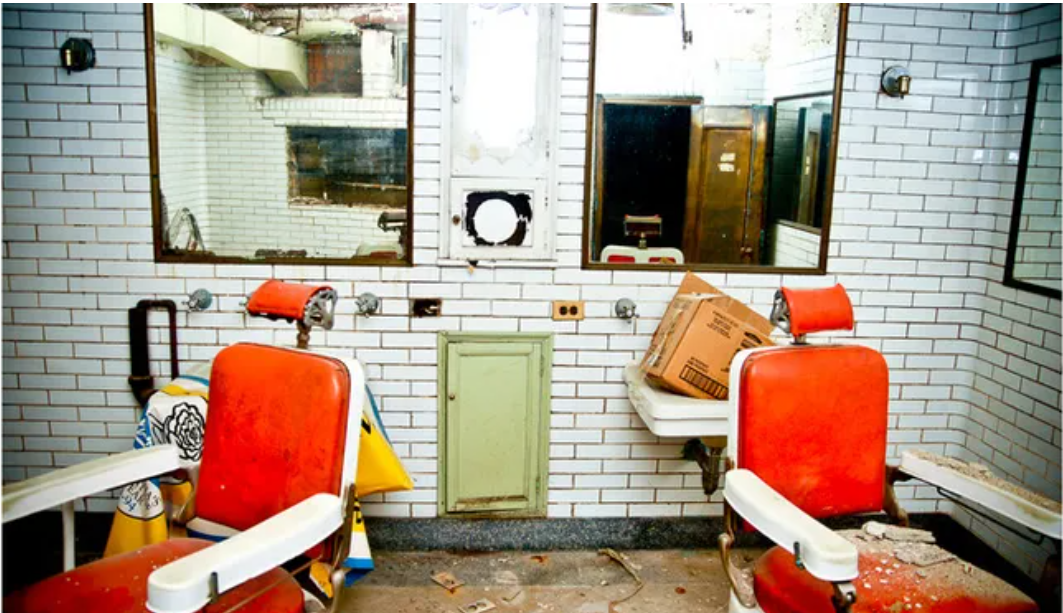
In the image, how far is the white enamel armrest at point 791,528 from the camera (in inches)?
66.7

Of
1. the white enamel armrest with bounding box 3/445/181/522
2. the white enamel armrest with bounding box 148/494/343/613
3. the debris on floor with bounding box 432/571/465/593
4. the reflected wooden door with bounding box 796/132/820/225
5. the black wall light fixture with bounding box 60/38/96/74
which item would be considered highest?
the black wall light fixture with bounding box 60/38/96/74

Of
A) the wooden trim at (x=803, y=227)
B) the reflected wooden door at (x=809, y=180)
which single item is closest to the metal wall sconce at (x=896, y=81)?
the reflected wooden door at (x=809, y=180)

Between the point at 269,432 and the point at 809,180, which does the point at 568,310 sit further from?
the point at 269,432

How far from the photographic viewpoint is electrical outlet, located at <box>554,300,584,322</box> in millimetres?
3281

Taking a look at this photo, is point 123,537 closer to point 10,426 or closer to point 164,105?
point 10,426

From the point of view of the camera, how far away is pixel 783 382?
221 cm

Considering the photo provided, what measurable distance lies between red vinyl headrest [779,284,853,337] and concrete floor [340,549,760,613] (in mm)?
1381

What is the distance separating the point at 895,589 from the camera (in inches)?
79.4

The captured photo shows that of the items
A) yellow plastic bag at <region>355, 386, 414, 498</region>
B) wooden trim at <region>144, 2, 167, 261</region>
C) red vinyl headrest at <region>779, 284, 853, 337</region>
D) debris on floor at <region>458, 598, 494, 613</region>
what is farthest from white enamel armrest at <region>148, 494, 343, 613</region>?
wooden trim at <region>144, 2, 167, 261</region>

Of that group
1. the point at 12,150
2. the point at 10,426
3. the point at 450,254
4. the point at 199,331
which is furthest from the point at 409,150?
the point at 10,426

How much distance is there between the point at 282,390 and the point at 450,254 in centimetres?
124

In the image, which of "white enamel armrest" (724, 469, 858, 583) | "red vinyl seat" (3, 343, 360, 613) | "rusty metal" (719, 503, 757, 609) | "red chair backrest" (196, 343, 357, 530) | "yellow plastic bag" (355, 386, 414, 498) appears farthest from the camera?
"yellow plastic bag" (355, 386, 414, 498)

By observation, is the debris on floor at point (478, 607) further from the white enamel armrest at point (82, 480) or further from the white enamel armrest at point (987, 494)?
the white enamel armrest at point (987, 494)

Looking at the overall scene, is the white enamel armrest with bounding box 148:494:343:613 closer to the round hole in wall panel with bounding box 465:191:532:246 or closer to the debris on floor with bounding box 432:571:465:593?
the debris on floor with bounding box 432:571:465:593
